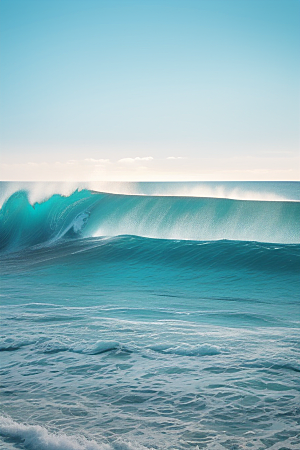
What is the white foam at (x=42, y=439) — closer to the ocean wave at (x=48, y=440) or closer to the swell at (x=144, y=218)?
the ocean wave at (x=48, y=440)

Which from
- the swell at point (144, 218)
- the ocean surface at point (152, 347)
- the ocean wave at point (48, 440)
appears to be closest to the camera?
the ocean wave at point (48, 440)

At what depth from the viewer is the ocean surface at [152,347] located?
3215mm

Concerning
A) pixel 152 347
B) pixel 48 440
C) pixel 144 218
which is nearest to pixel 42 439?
pixel 48 440

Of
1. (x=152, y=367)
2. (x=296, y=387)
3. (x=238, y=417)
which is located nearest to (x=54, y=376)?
(x=152, y=367)

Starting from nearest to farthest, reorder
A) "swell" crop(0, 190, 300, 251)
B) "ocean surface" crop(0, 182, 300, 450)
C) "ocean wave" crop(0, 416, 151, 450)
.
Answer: "ocean wave" crop(0, 416, 151, 450) < "ocean surface" crop(0, 182, 300, 450) < "swell" crop(0, 190, 300, 251)

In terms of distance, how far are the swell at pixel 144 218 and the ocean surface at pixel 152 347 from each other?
7.35 ft

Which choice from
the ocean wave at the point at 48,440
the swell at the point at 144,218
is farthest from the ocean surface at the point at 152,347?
the swell at the point at 144,218

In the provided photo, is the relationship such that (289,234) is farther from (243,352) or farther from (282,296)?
(243,352)

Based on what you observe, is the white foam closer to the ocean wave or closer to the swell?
the ocean wave

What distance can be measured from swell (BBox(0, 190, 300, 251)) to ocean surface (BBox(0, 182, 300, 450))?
2.24 m

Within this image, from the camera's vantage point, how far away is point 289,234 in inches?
568

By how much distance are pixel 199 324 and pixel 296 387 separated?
2.25 metres

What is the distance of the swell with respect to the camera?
49.1ft

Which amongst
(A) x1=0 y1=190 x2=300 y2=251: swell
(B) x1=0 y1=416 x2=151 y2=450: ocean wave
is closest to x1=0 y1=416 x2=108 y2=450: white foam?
(B) x1=0 y1=416 x2=151 y2=450: ocean wave
